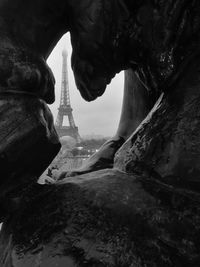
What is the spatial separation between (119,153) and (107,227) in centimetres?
33

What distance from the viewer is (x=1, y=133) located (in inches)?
41.6

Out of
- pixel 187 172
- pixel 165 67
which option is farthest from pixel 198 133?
pixel 165 67

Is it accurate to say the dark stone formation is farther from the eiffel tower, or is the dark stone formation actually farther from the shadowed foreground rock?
the eiffel tower

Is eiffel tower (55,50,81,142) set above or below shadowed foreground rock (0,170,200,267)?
below

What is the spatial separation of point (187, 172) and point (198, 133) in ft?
0.30

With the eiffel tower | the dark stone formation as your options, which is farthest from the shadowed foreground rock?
→ the eiffel tower

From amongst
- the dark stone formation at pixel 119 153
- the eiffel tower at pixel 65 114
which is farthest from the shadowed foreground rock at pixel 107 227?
the eiffel tower at pixel 65 114

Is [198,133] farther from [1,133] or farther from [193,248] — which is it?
[1,133]

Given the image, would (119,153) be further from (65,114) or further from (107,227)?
(65,114)

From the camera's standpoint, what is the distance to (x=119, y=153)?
1.20 metres

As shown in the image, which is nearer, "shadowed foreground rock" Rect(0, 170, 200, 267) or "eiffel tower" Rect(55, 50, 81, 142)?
"shadowed foreground rock" Rect(0, 170, 200, 267)

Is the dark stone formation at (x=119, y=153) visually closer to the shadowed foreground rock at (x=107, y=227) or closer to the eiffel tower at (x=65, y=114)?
the shadowed foreground rock at (x=107, y=227)

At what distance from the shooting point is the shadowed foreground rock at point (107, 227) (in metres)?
0.85

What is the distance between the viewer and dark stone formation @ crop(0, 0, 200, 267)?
0.88 m
